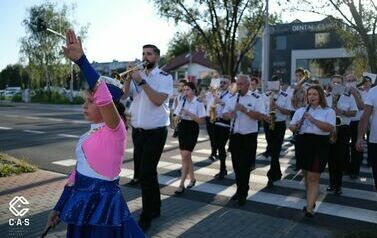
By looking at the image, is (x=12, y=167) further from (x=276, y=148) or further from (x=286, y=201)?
(x=286, y=201)

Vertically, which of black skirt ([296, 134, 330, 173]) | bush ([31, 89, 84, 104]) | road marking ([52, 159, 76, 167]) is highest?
black skirt ([296, 134, 330, 173])

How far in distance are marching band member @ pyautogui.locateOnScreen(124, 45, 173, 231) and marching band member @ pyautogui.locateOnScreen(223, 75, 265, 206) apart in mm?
1635

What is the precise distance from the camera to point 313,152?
6.79 m

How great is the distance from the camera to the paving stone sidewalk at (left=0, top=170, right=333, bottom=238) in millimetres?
5828

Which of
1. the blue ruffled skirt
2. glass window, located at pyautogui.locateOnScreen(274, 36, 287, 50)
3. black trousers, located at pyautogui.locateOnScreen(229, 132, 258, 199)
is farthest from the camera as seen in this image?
glass window, located at pyautogui.locateOnScreen(274, 36, 287, 50)

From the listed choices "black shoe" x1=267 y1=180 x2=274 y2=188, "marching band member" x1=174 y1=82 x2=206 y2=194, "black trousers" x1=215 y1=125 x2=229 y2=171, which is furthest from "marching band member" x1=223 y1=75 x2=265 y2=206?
"black trousers" x1=215 y1=125 x2=229 y2=171

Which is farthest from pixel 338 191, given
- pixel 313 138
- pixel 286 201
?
pixel 313 138

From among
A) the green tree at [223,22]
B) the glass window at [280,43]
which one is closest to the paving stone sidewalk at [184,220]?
the green tree at [223,22]

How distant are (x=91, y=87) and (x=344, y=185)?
23.0 ft

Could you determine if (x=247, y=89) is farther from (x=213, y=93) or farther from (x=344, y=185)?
(x=213, y=93)

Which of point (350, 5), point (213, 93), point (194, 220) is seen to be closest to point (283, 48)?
point (350, 5)

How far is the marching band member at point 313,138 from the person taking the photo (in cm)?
671

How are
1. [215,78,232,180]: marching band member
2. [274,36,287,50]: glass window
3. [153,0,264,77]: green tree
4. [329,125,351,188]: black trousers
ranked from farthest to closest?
[274,36,287,50]: glass window → [153,0,264,77]: green tree → [215,78,232,180]: marching band member → [329,125,351,188]: black trousers

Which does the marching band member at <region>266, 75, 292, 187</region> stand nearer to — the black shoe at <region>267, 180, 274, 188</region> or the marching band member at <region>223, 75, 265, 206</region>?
the black shoe at <region>267, 180, 274, 188</region>
